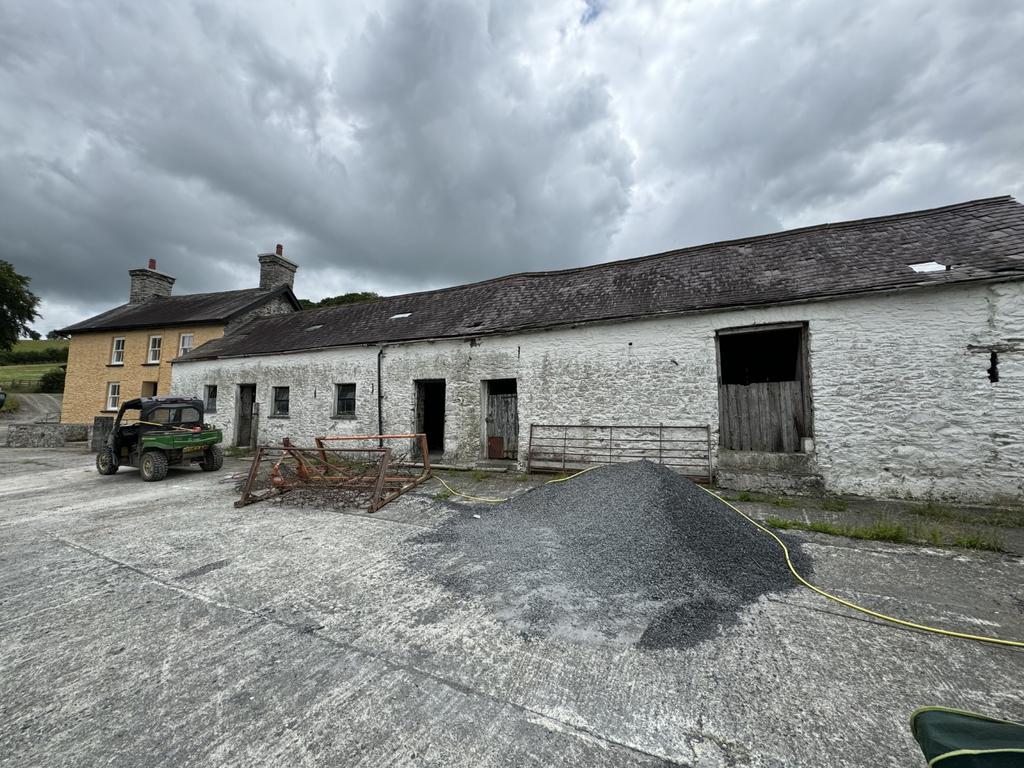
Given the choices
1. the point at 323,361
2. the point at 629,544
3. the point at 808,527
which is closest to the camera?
the point at 629,544

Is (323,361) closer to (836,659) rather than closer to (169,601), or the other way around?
(169,601)

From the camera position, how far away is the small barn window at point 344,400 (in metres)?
12.2

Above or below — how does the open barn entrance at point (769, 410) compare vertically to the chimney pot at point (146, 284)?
below

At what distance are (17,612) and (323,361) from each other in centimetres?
977

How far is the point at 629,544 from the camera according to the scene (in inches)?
171

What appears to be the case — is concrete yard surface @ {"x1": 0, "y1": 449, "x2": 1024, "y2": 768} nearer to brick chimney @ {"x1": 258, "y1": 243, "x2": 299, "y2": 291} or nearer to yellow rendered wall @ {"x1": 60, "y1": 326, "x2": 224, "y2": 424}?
yellow rendered wall @ {"x1": 60, "y1": 326, "x2": 224, "y2": 424}

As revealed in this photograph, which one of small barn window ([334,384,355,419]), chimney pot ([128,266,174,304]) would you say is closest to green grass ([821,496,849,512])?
small barn window ([334,384,355,419])

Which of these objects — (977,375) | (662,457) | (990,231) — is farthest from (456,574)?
(990,231)

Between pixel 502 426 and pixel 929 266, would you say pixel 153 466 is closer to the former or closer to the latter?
pixel 502 426

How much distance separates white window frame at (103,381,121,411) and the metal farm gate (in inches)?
828

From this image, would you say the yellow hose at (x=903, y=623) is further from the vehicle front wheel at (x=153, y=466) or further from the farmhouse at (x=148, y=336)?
the farmhouse at (x=148, y=336)

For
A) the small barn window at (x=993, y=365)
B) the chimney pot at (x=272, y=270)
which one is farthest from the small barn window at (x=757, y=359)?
the chimney pot at (x=272, y=270)

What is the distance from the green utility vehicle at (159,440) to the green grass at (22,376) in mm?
40340

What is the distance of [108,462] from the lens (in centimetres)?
970
